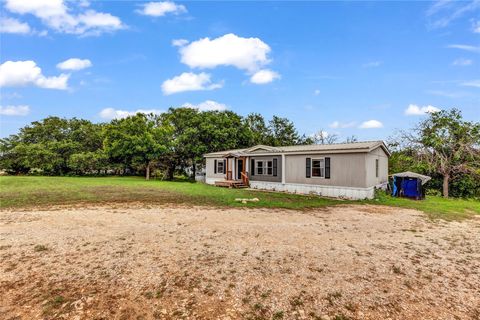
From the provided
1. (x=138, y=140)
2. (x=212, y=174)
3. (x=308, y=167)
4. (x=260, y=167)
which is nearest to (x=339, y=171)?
(x=308, y=167)

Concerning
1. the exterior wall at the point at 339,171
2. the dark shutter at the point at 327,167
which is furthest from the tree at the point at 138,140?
the dark shutter at the point at 327,167

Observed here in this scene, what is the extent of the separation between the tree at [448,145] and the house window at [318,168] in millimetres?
8283

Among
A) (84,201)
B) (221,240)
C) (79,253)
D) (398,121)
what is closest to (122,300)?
(79,253)

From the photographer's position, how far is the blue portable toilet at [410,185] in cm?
1365

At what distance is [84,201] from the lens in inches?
435

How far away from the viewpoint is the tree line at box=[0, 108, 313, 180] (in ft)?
82.9

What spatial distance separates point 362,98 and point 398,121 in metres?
5.12

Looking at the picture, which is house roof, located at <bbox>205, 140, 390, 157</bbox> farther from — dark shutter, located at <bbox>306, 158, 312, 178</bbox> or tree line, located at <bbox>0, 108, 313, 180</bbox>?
tree line, located at <bbox>0, 108, 313, 180</bbox>

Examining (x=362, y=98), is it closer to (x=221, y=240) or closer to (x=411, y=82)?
(x=411, y=82)

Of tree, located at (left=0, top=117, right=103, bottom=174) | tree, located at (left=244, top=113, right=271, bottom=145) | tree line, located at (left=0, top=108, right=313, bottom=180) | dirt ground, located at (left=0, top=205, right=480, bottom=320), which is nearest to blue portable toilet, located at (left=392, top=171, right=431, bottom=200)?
dirt ground, located at (left=0, top=205, right=480, bottom=320)

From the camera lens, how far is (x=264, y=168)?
59.0 ft

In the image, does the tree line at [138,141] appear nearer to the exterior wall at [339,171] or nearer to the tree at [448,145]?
the exterior wall at [339,171]

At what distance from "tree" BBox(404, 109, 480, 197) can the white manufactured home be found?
10.5 feet

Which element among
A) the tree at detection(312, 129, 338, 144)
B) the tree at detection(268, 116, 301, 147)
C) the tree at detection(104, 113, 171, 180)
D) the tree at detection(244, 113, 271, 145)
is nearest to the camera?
the tree at detection(104, 113, 171, 180)
